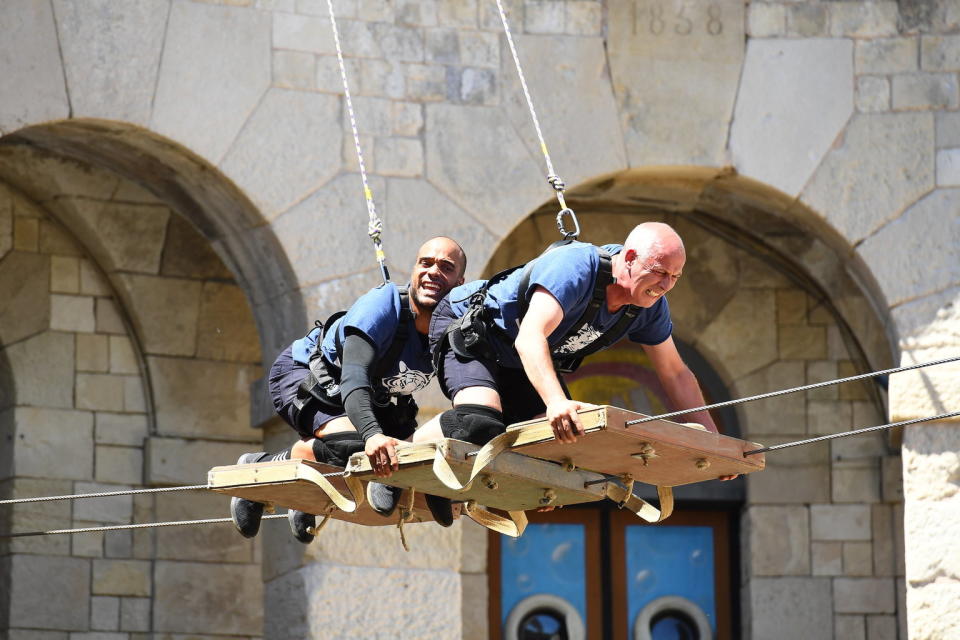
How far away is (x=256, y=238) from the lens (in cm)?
1029

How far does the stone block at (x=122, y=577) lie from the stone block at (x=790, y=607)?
10.3 feet

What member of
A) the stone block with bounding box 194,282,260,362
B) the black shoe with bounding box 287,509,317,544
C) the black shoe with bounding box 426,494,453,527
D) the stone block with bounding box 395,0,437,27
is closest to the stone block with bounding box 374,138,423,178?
the stone block with bounding box 395,0,437,27

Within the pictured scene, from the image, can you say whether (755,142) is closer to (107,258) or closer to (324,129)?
(324,129)

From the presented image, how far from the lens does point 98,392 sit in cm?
1124

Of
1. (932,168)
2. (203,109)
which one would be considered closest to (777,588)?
(932,168)

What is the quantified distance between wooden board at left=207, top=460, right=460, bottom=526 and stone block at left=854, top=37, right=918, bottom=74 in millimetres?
3801

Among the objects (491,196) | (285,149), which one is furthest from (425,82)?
(285,149)

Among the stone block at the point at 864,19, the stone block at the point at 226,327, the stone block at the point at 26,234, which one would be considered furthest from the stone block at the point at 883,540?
the stone block at the point at 26,234

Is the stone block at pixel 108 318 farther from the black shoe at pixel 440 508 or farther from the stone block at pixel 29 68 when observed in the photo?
the black shoe at pixel 440 508

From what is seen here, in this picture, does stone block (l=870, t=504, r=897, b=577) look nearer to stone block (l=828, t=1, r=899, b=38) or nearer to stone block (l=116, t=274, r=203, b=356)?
stone block (l=828, t=1, r=899, b=38)

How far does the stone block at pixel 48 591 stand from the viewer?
10.8m

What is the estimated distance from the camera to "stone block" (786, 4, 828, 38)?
35.3 ft

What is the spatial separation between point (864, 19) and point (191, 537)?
4257 mm

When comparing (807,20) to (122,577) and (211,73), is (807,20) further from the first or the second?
(122,577)
